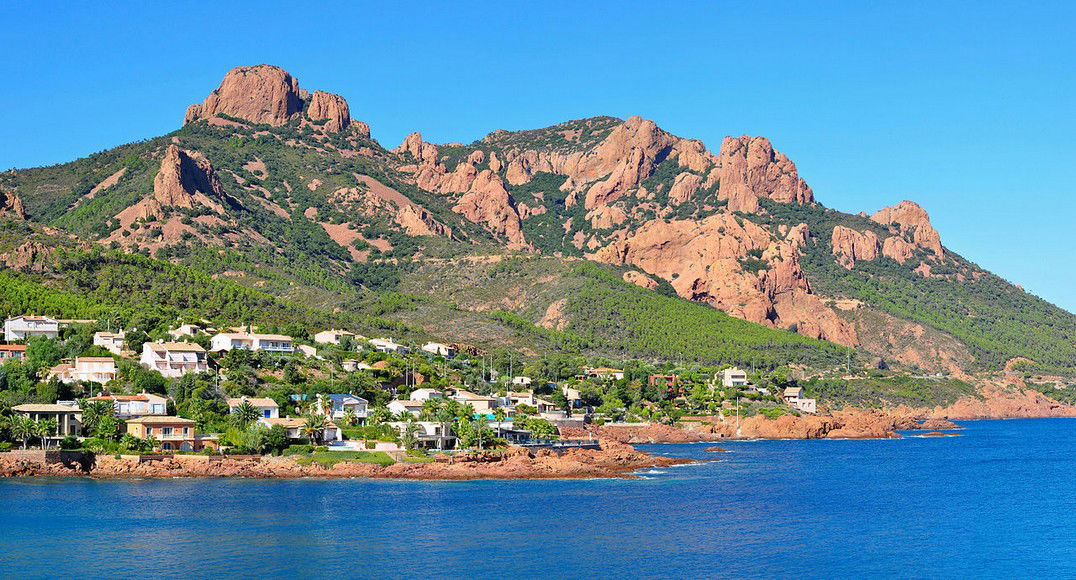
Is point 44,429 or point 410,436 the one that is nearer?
point 44,429

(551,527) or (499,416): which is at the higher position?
(499,416)

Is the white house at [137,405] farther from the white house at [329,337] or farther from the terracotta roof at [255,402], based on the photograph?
the white house at [329,337]

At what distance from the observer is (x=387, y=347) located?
128750 mm

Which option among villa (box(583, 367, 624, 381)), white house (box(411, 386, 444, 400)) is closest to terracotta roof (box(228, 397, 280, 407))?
white house (box(411, 386, 444, 400))

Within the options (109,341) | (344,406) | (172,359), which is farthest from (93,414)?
(109,341)

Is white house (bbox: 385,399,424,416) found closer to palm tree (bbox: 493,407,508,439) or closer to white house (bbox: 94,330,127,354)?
palm tree (bbox: 493,407,508,439)

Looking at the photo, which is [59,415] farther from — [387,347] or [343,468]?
[387,347]

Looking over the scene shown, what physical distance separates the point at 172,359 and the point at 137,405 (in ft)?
38.9

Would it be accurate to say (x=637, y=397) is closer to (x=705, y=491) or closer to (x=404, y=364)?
(x=404, y=364)

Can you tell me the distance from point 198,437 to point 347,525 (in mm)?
26130

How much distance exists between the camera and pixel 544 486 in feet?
268

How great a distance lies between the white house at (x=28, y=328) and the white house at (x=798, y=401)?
85066mm

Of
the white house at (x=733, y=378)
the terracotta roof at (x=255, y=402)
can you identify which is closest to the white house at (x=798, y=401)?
the white house at (x=733, y=378)

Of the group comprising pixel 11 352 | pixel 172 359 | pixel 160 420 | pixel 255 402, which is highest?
pixel 11 352
